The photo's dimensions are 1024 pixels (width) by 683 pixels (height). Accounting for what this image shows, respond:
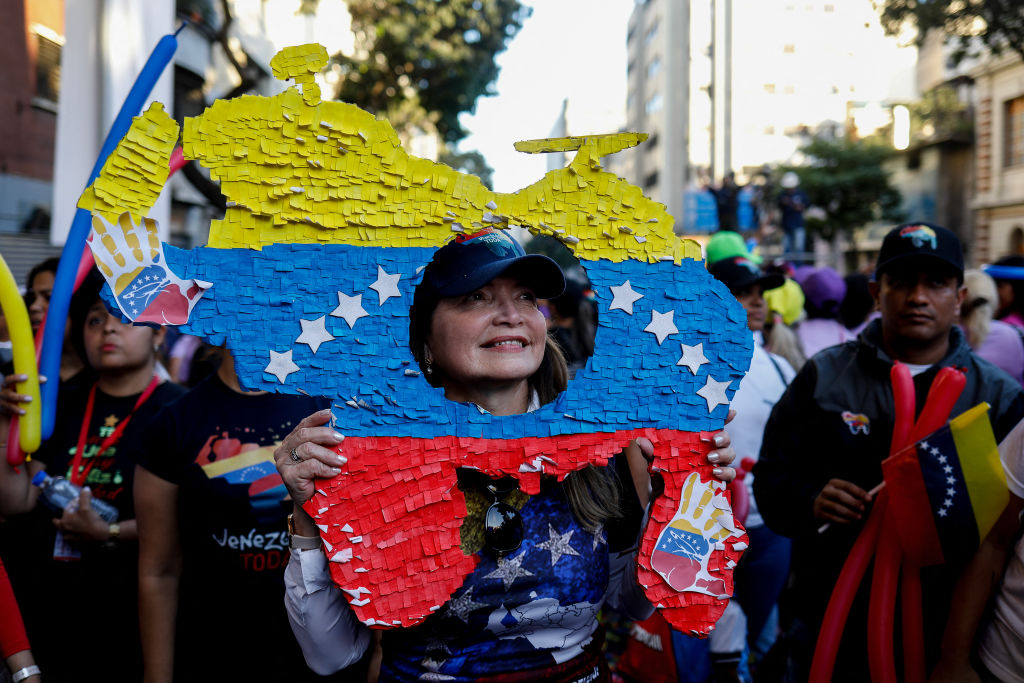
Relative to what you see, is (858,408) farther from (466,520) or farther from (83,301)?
(83,301)

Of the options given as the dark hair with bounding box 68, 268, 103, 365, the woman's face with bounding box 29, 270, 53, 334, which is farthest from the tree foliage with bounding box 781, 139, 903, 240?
the dark hair with bounding box 68, 268, 103, 365

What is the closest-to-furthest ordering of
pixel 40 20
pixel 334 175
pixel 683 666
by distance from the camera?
pixel 334 175
pixel 683 666
pixel 40 20

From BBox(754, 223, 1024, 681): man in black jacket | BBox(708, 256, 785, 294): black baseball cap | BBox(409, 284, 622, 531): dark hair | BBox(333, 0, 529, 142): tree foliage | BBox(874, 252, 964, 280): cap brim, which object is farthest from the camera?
BBox(333, 0, 529, 142): tree foliage

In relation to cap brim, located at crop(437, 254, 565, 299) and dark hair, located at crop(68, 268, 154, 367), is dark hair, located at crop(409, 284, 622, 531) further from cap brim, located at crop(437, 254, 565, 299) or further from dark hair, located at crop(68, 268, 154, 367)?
dark hair, located at crop(68, 268, 154, 367)

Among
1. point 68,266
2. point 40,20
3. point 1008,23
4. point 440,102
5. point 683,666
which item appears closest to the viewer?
point 68,266

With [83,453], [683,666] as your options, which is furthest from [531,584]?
[83,453]

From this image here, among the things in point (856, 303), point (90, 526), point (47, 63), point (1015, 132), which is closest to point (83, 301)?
point (90, 526)

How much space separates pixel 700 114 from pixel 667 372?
43.3m

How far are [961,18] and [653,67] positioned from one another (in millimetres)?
41814

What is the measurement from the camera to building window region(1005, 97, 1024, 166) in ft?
62.8

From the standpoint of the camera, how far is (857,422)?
7.82 feet

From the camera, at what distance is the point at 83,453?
8.29ft

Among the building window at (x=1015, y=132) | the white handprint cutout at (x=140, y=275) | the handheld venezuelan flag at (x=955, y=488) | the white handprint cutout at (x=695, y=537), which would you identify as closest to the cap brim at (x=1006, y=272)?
the handheld venezuelan flag at (x=955, y=488)

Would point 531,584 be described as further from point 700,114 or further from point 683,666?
point 700,114
